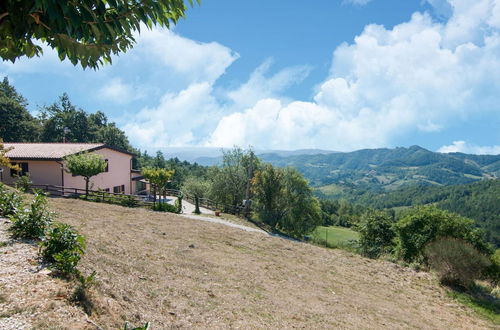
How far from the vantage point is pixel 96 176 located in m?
29.4

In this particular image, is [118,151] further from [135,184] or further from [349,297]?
[349,297]

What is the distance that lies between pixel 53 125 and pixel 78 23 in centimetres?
6207

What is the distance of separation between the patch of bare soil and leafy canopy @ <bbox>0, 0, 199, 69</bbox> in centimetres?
301

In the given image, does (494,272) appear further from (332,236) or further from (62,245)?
(332,236)

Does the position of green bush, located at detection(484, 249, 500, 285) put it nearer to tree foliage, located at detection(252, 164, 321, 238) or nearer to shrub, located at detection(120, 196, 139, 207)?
tree foliage, located at detection(252, 164, 321, 238)

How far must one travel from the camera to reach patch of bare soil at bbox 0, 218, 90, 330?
370 cm

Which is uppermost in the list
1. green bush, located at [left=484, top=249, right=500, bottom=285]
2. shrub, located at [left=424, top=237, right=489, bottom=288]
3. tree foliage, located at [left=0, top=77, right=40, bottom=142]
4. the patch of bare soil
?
tree foliage, located at [left=0, top=77, right=40, bottom=142]

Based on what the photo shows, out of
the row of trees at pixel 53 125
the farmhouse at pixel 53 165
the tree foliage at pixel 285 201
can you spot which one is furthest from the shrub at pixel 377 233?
the row of trees at pixel 53 125

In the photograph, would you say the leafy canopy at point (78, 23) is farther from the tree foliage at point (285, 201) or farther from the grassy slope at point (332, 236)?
the grassy slope at point (332, 236)

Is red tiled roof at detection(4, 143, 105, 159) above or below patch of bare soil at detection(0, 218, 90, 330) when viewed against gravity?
above

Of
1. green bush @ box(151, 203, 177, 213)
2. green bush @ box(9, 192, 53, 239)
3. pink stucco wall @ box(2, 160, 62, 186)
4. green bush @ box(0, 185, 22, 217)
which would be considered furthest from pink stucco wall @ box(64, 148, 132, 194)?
green bush @ box(9, 192, 53, 239)

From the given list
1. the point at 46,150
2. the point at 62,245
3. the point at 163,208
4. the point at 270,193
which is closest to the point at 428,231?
the point at 270,193

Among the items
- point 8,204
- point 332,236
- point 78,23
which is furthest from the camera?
point 332,236

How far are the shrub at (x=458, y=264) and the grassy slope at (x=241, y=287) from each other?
0.85m
